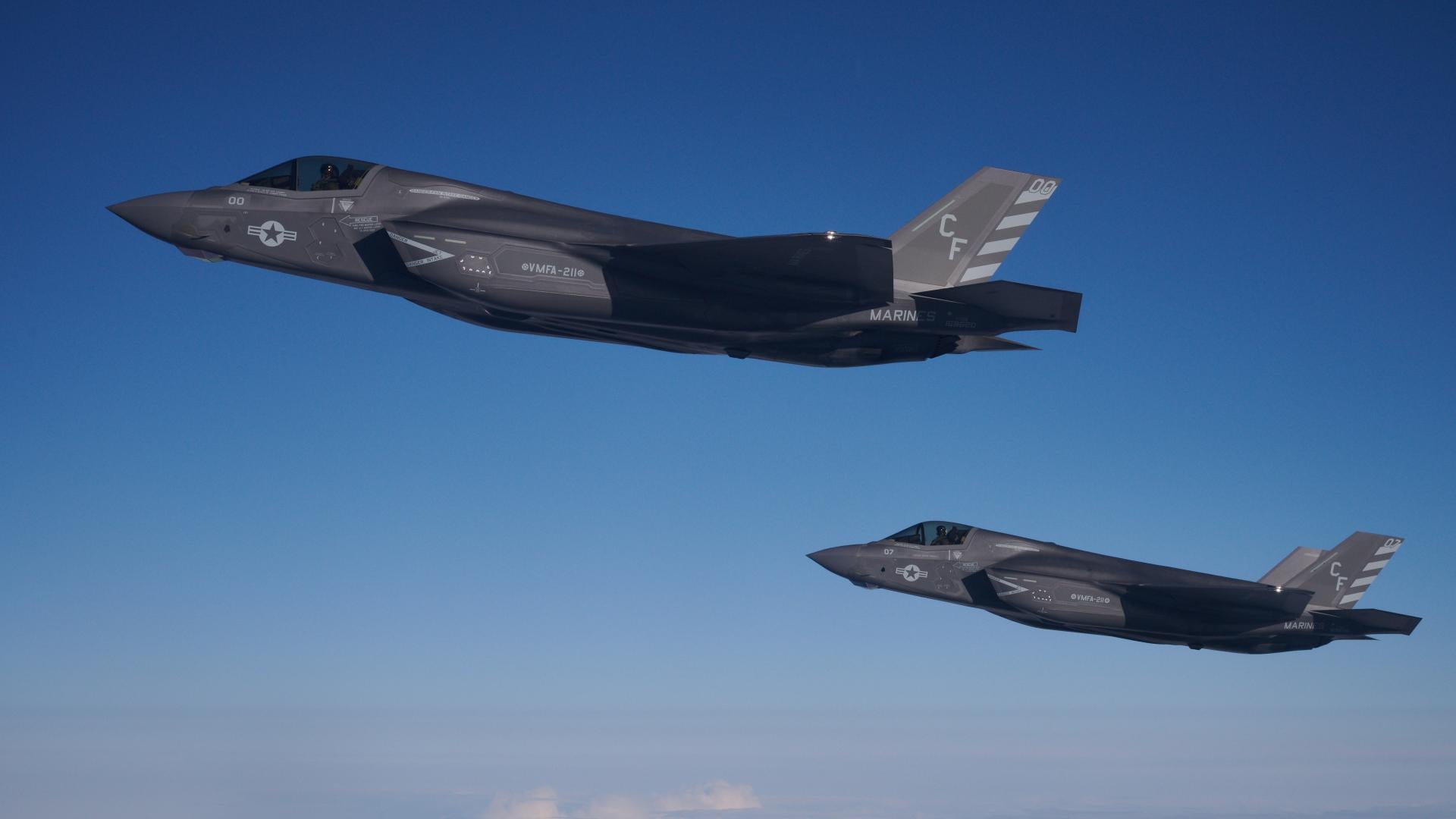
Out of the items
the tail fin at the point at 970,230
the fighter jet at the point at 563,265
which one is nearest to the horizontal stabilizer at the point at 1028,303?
the fighter jet at the point at 563,265

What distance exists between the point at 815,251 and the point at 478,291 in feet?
21.0

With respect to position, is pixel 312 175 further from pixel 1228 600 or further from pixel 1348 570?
pixel 1348 570

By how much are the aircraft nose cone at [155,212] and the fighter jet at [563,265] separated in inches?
1.0

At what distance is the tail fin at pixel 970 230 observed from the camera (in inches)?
962

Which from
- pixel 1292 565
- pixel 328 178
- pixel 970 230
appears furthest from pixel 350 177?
pixel 1292 565

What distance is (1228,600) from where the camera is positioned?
3412cm

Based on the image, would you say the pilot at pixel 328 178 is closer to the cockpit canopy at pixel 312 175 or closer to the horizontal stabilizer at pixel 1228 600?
the cockpit canopy at pixel 312 175

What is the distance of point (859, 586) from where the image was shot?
112 ft

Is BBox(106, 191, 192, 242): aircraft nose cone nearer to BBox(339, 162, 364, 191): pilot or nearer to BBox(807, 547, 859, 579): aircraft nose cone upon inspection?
BBox(339, 162, 364, 191): pilot

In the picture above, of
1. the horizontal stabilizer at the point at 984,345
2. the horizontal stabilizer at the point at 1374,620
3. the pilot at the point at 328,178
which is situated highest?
the pilot at the point at 328,178

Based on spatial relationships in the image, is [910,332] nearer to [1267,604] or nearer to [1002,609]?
[1002,609]

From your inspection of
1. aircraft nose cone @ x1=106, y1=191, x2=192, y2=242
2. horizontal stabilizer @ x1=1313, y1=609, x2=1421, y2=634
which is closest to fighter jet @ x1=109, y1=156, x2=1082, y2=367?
aircraft nose cone @ x1=106, y1=191, x2=192, y2=242

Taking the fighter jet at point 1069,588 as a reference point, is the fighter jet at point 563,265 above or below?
above

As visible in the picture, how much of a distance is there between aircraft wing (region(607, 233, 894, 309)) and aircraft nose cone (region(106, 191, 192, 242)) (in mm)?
8290
